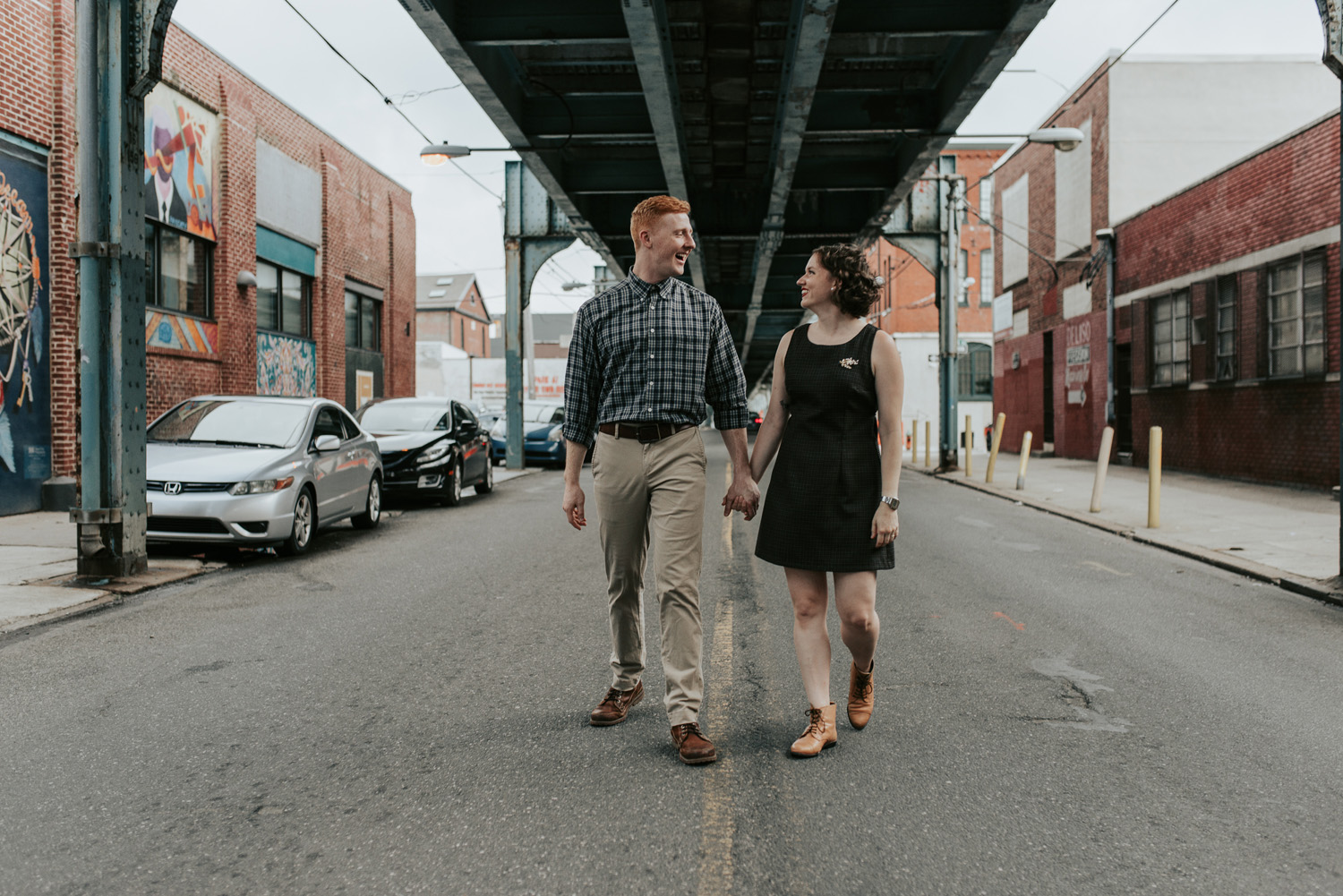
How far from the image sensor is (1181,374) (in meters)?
20.1

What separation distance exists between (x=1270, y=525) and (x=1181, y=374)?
378 inches

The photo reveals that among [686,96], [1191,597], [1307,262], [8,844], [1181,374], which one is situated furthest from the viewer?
[1181,374]

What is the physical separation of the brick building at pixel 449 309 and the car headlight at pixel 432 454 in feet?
178

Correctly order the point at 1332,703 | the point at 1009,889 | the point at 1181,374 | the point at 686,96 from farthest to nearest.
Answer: the point at 1181,374 < the point at 686,96 < the point at 1332,703 < the point at 1009,889

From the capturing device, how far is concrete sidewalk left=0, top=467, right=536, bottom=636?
664cm

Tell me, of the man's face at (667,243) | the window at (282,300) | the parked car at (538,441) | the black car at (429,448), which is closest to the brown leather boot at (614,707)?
the man's face at (667,243)

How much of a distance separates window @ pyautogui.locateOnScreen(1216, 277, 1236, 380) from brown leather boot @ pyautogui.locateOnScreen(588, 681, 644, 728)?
55.5 ft

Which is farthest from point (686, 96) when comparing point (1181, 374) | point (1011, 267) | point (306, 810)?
point (1011, 267)

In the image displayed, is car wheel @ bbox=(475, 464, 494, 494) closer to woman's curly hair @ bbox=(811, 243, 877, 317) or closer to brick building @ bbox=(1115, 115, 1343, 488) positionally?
brick building @ bbox=(1115, 115, 1343, 488)

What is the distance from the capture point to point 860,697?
420 cm

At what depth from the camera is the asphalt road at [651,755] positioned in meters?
2.95

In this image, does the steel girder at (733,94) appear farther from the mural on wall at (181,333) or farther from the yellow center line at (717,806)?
the mural on wall at (181,333)

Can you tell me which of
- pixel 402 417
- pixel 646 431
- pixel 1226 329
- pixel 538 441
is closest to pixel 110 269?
pixel 646 431

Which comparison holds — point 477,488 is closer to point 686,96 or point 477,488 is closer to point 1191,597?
point 686,96
